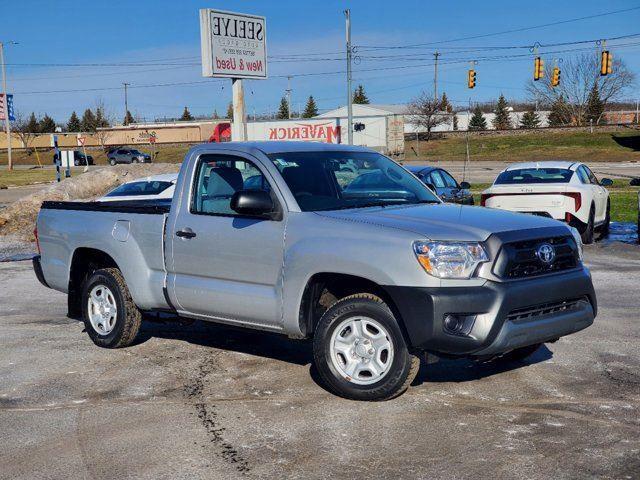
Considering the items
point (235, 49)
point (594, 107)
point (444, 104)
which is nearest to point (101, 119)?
point (444, 104)

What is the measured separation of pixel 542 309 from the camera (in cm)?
585

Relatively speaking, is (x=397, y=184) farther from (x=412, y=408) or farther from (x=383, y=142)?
(x=383, y=142)

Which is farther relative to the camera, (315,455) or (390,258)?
(390,258)

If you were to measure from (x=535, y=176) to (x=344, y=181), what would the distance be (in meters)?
9.97

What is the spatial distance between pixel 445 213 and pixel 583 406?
1674 mm

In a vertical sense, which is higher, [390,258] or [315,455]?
[390,258]

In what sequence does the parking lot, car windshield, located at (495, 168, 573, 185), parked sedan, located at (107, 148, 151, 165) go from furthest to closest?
1. parked sedan, located at (107, 148, 151, 165)
2. car windshield, located at (495, 168, 573, 185)
3. the parking lot

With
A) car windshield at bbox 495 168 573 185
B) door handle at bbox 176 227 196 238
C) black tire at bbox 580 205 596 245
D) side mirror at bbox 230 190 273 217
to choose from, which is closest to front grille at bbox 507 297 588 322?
side mirror at bbox 230 190 273 217

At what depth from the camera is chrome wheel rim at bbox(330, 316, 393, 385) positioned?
590 cm

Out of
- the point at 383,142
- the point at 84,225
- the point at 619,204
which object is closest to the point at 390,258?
the point at 84,225

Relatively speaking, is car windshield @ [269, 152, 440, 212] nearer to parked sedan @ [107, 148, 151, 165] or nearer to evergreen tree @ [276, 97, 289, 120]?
parked sedan @ [107, 148, 151, 165]

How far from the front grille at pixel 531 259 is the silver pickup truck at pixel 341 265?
0.01 metres

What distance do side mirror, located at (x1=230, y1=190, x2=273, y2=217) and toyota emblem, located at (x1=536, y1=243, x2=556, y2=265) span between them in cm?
199

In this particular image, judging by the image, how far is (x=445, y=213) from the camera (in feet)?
20.6
